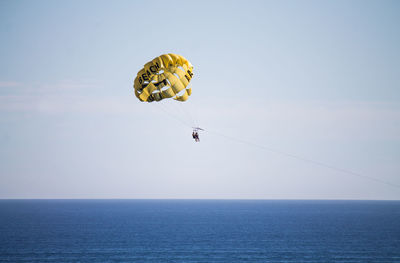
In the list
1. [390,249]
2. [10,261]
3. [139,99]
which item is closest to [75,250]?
[10,261]

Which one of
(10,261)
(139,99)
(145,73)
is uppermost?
(145,73)

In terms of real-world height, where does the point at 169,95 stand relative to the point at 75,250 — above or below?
above

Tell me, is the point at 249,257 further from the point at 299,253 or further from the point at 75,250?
the point at 75,250

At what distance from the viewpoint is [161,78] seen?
119 feet

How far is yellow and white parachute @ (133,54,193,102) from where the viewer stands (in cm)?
3597

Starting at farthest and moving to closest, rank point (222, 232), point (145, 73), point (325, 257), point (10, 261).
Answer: point (222, 232), point (325, 257), point (10, 261), point (145, 73)

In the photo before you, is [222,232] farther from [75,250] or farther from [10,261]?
[10,261]

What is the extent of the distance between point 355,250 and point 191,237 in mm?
38190

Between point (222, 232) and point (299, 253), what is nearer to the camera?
point (299, 253)

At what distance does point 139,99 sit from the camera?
36594mm

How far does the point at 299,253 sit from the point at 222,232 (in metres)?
33.7

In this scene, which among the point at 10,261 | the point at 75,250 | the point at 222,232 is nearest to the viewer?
the point at 10,261

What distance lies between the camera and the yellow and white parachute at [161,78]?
36.0 metres

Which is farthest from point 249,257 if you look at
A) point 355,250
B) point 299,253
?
point 355,250
